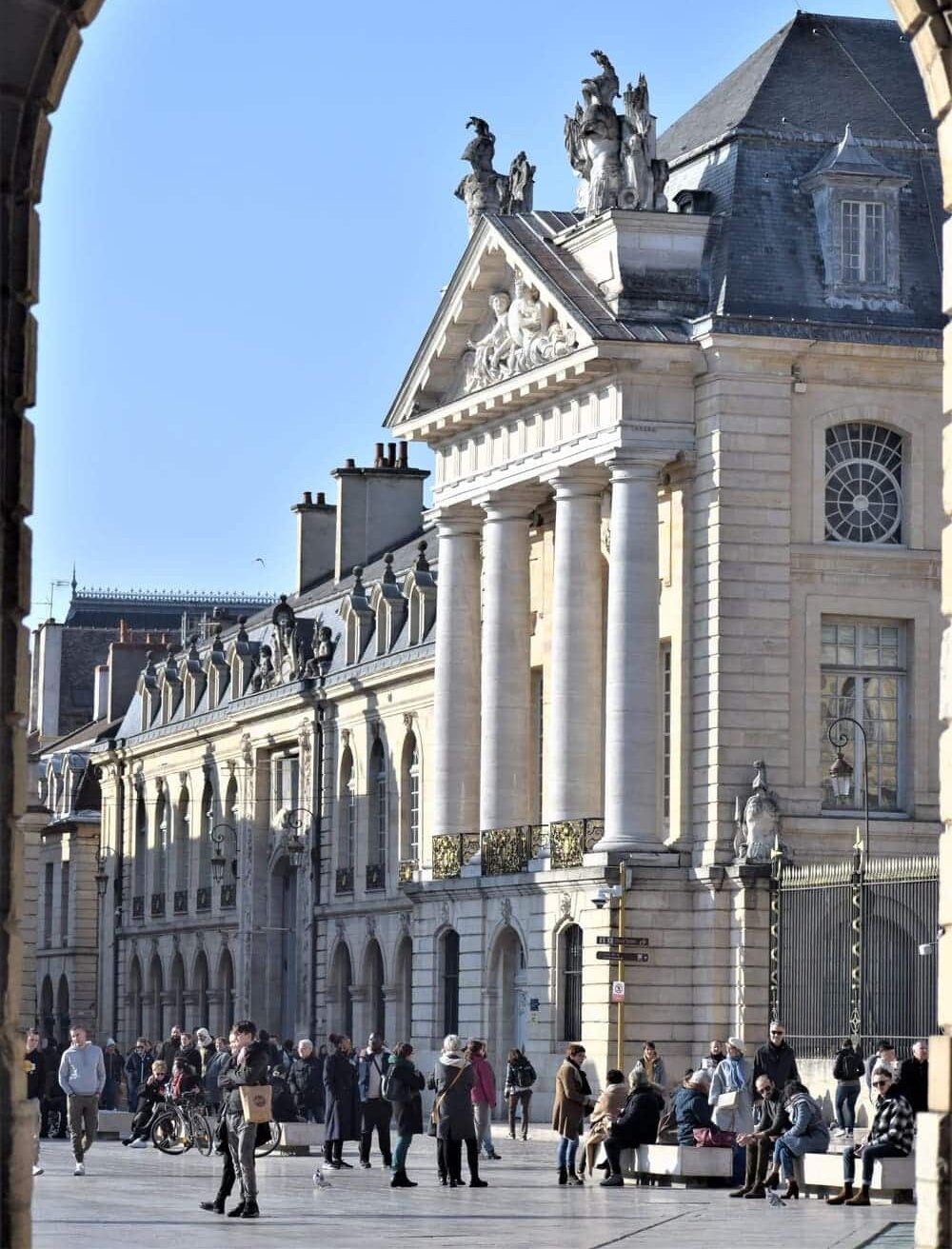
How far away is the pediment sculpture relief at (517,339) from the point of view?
5391 centimetres

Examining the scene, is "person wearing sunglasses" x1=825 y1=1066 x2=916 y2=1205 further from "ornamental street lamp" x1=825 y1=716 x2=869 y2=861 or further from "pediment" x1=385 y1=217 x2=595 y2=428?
"pediment" x1=385 y1=217 x2=595 y2=428

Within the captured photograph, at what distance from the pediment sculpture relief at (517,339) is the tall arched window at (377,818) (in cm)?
1440

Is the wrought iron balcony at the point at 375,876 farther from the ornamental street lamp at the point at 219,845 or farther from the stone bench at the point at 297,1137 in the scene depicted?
the stone bench at the point at 297,1137

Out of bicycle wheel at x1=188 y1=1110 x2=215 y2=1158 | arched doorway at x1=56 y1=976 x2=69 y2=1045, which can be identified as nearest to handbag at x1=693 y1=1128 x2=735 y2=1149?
bicycle wheel at x1=188 y1=1110 x2=215 y2=1158

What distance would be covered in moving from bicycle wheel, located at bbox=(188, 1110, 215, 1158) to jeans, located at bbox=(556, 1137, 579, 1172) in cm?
924

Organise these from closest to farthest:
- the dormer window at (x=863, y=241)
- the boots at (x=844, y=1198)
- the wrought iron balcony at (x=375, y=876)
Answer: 1. the boots at (x=844, y=1198)
2. the dormer window at (x=863, y=241)
3. the wrought iron balcony at (x=375, y=876)

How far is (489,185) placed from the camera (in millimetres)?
57469

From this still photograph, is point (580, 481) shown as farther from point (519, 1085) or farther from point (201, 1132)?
point (201, 1132)

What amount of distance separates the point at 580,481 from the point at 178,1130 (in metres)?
13.2

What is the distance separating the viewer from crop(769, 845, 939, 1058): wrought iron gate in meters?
44.9

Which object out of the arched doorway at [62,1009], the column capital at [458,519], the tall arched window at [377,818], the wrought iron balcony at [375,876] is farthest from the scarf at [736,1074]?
the arched doorway at [62,1009]

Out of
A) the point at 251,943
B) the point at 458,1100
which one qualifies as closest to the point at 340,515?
the point at 251,943

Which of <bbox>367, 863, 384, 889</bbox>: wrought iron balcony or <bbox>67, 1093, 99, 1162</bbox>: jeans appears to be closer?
<bbox>67, 1093, 99, 1162</bbox>: jeans

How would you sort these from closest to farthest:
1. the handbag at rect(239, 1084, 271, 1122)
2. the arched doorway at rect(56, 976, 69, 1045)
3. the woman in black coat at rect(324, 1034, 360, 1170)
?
the handbag at rect(239, 1084, 271, 1122)
the woman in black coat at rect(324, 1034, 360, 1170)
the arched doorway at rect(56, 976, 69, 1045)
